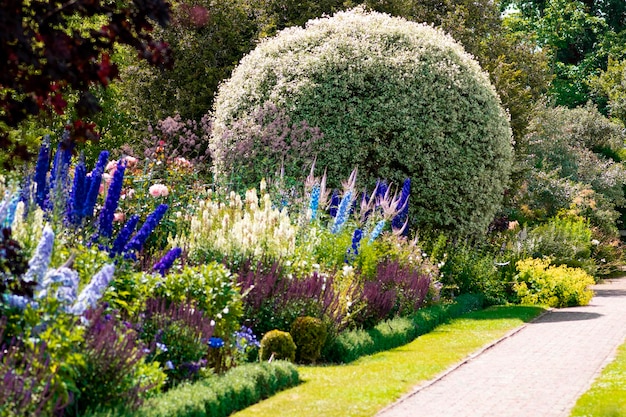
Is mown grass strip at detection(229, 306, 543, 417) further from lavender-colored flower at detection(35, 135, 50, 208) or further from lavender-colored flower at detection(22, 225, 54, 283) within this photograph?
lavender-colored flower at detection(35, 135, 50, 208)

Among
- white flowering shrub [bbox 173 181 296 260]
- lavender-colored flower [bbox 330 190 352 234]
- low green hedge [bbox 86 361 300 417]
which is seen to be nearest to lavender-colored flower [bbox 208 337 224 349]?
low green hedge [bbox 86 361 300 417]

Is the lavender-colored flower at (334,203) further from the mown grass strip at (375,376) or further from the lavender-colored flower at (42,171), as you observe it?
the lavender-colored flower at (42,171)

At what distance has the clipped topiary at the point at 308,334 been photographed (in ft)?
28.3

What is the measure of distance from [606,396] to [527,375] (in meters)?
1.19

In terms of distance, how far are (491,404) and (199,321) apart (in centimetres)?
244

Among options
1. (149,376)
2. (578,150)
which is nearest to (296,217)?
(149,376)

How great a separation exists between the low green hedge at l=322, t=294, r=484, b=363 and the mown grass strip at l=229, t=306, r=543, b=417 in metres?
0.12

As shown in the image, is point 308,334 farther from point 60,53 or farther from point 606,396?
point 60,53

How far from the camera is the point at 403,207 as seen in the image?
13.1m

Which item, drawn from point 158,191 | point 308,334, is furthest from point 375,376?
point 158,191

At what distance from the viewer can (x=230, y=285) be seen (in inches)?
295

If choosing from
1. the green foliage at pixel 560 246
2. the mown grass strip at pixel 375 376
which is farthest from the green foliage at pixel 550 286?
the mown grass strip at pixel 375 376

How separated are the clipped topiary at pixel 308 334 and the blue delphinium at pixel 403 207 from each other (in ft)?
14.1

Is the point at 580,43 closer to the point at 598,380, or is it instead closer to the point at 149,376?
the point at 598,380
